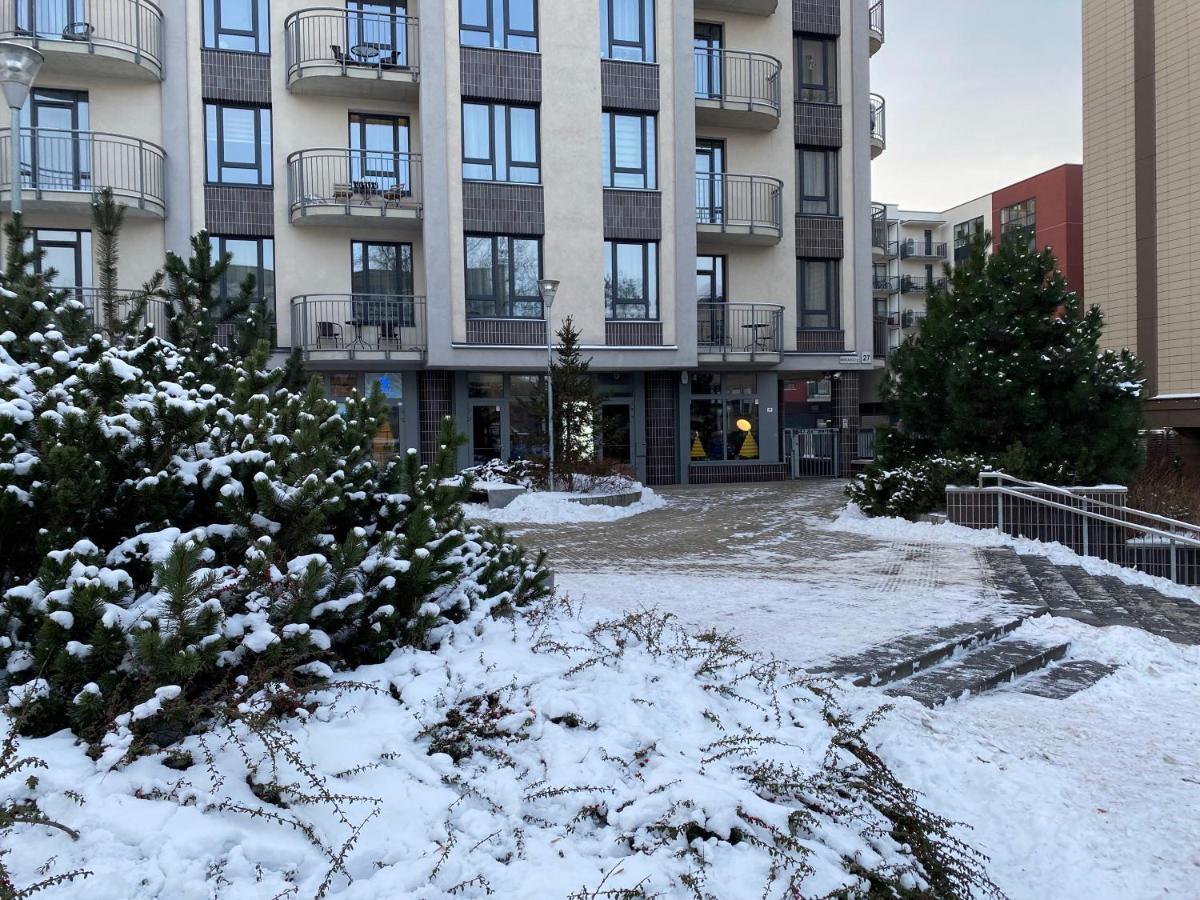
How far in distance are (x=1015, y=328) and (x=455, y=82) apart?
1420 cm

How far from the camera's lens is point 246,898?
8.83 ft

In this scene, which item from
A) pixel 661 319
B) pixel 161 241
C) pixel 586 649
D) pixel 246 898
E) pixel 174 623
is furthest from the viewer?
pixel 661 319

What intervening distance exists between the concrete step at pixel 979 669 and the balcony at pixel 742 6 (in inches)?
874

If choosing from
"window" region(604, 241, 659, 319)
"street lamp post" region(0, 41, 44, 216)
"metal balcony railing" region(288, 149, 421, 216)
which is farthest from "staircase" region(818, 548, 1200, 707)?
"metal balcony railing" region(288, 149, 421, 216)

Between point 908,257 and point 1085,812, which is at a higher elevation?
point 908,257

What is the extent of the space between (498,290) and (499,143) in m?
3.52

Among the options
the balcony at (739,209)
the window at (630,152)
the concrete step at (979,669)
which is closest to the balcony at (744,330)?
the balcony at (739,209)

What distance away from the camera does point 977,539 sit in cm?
1237

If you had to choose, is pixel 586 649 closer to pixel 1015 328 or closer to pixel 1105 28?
pixel 1015 328

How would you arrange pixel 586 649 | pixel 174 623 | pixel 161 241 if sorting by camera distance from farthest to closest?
pixel 161 241
pixel 586 649
pixel 174 623

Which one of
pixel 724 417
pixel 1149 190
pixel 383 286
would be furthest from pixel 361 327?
pixel 1149 190

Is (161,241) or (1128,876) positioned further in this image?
(161,241)

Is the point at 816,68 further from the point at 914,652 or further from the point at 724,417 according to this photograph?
the point at 914,652

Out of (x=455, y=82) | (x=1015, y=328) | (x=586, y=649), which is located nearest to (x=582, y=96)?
(x=455, y=82)
